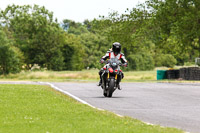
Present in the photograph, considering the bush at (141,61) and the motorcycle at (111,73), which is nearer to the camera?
the motorcycle at (111,73)

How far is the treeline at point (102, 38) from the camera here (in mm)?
47125

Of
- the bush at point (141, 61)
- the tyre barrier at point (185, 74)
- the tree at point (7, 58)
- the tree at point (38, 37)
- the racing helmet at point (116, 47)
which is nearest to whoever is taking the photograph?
the racing helmet at point (116, 47)

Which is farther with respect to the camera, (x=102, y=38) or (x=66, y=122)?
(x=102, y=38)

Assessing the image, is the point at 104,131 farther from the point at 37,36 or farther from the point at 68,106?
the point at 37,36

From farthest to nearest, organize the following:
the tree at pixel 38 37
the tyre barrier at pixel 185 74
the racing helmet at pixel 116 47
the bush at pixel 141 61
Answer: the bush at pixel 141 61
the tree at pixel 38 37
the tyre barrier at pixel 185 74
the racing helmet at pixel 116 47

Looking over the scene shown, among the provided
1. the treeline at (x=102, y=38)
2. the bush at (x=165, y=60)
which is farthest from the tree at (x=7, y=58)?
the bush at (x=165, y=60)

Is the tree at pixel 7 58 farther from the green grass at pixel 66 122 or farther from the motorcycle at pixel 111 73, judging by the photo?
the green grass at pixel 66 122

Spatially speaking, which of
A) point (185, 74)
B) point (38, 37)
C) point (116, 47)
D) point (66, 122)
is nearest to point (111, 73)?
point (116, 47)

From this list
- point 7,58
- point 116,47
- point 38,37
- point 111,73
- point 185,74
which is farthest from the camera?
point 38,37

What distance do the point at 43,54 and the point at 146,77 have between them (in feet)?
120

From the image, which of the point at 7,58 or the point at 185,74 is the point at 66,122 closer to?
the point at 185,74

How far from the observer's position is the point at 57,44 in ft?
301

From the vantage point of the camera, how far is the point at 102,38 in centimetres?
10869

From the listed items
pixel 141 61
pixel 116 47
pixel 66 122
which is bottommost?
pixel 66 122
